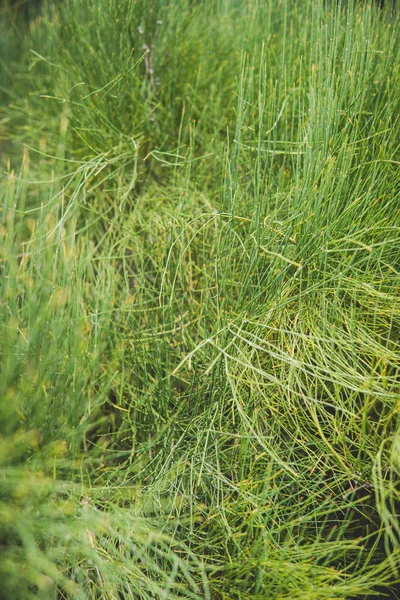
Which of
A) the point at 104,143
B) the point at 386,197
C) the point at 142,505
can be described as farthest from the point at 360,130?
the point at 142,505

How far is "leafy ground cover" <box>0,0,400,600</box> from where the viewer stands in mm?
411

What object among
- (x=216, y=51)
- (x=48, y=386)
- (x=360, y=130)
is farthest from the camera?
(x=216, y=51)

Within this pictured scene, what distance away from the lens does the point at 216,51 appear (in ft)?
2.21

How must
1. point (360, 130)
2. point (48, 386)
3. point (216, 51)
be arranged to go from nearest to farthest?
point (48, 386), point (360, 130), point (216, 51)

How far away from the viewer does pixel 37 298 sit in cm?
44

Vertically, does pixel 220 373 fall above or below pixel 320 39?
below

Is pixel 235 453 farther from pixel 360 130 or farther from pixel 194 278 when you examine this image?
pixel 360 130

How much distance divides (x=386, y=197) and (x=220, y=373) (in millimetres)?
230

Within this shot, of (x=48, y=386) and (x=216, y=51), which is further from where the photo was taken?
(x=216, y=51)

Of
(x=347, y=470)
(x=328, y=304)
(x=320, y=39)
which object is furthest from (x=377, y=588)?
(x=320, y=39)

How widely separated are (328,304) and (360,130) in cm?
18

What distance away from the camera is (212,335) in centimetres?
47

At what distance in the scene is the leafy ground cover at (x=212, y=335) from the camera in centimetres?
41

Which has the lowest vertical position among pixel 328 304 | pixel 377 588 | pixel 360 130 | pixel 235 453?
pixel 377 588
